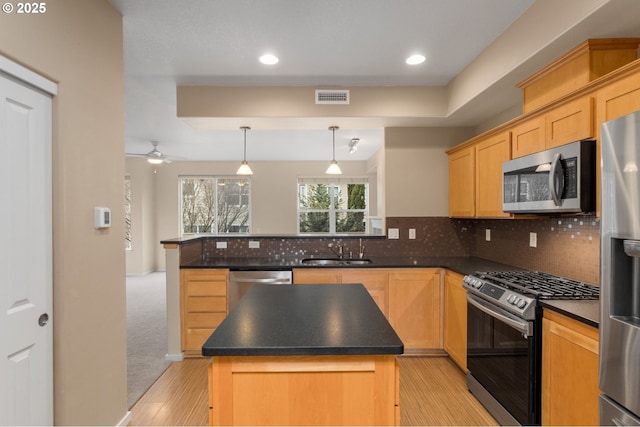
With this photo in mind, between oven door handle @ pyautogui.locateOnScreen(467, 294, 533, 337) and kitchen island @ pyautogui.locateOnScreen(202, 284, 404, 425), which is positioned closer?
kitchen island @ pyautogui.locateOnScreen(202, 284, 404, 425)

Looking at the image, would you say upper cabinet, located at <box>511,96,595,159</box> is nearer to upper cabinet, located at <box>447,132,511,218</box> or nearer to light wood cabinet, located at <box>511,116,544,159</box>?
light wood cabinet, located at <box>511,116,544,159</box>

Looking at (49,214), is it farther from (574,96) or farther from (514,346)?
(574,96)

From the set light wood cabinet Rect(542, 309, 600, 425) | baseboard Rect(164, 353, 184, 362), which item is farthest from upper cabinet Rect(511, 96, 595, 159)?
baseboard Rect(164, 353, 184, 362)

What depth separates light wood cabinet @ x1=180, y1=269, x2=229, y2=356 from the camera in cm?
317

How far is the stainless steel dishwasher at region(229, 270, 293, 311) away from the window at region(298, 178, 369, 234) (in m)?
4.50

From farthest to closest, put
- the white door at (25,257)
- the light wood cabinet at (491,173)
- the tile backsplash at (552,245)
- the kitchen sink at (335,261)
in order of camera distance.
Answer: the kitchen sink at (335,261) < the light wood cabinet at (491,173) < the tile backsplash at (552,245) < the white door at (25,257)

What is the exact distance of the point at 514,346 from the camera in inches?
77.6

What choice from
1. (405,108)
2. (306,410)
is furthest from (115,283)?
(405,108)

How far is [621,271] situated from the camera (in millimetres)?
1222

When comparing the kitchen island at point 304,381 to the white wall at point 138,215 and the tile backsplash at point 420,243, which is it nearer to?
the tile backsplash at point 420,243

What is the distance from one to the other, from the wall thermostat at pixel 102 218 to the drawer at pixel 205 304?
1.48 m

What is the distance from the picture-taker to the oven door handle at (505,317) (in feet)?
6.03

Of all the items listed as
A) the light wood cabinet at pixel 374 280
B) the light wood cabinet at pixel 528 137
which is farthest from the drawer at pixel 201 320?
the light wood cabinet at pixel 528 137

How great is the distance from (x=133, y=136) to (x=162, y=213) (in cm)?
287
